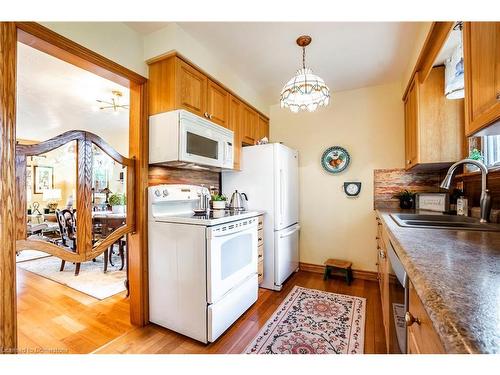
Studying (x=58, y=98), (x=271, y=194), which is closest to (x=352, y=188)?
(x=271, y=194)

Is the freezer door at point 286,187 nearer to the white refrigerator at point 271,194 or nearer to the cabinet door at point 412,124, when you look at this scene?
the white refrigerator at point 271,194

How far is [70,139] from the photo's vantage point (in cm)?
156

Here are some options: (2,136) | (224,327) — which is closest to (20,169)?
(2,136)

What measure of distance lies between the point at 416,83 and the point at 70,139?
9.59ft

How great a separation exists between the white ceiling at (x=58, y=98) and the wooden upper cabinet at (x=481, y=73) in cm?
308

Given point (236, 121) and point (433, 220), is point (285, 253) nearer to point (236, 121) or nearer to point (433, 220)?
point (433, 220)

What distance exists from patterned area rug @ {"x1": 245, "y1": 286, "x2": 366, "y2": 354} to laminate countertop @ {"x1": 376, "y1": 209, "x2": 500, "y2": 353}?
3.86ft

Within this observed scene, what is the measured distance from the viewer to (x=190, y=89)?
6.59ft

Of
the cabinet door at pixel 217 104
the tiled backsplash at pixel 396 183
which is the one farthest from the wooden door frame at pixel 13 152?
the tiled backsplash at pixel 396 183

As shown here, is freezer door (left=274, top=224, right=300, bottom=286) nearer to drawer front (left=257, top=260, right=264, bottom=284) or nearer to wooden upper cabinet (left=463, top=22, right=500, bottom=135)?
drawer front (left=257, top=260, right=264, bottom=284)

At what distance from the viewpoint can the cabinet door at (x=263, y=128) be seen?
328cm

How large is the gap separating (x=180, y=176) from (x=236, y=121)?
95 cm

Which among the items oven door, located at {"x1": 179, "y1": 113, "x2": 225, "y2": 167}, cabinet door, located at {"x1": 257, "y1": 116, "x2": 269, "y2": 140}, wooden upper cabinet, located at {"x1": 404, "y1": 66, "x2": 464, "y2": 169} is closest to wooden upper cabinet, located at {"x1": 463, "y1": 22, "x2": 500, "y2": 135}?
wooden upper cabinet, located at {"x1": 404, "y1": 66, "x2": 464, "y2": 169}
